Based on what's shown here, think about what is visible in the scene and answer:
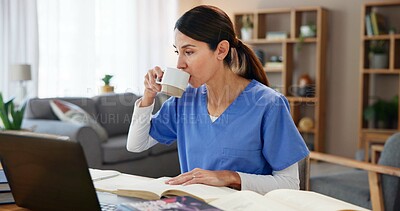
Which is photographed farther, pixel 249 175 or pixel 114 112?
pixel 114 112

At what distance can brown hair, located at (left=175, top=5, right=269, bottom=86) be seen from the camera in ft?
5.10

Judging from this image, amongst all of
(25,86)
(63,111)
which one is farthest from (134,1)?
(63,111)

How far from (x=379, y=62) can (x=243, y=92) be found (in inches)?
177

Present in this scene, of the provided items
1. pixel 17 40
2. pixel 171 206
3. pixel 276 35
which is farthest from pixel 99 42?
pixel 171 206

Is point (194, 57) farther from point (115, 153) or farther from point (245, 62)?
point (115, 153)

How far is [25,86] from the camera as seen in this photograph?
5.28 m

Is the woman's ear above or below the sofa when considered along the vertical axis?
above

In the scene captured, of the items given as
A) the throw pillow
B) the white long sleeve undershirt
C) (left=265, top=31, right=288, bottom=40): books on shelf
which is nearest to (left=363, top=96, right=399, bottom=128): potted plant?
(left=265, top=31, right=288, bottom=40): books on shelf

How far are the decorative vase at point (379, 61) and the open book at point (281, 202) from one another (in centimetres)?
503

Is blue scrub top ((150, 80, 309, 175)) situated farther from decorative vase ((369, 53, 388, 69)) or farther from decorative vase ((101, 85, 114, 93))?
decorative vase ((369, 53, 388, 69))

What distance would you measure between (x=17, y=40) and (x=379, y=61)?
11.8ft

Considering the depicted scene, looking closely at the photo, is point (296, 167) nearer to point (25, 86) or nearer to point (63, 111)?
point (63, 111)

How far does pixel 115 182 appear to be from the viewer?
1.36m

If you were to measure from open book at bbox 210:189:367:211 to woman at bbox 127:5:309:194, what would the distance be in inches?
14.0
